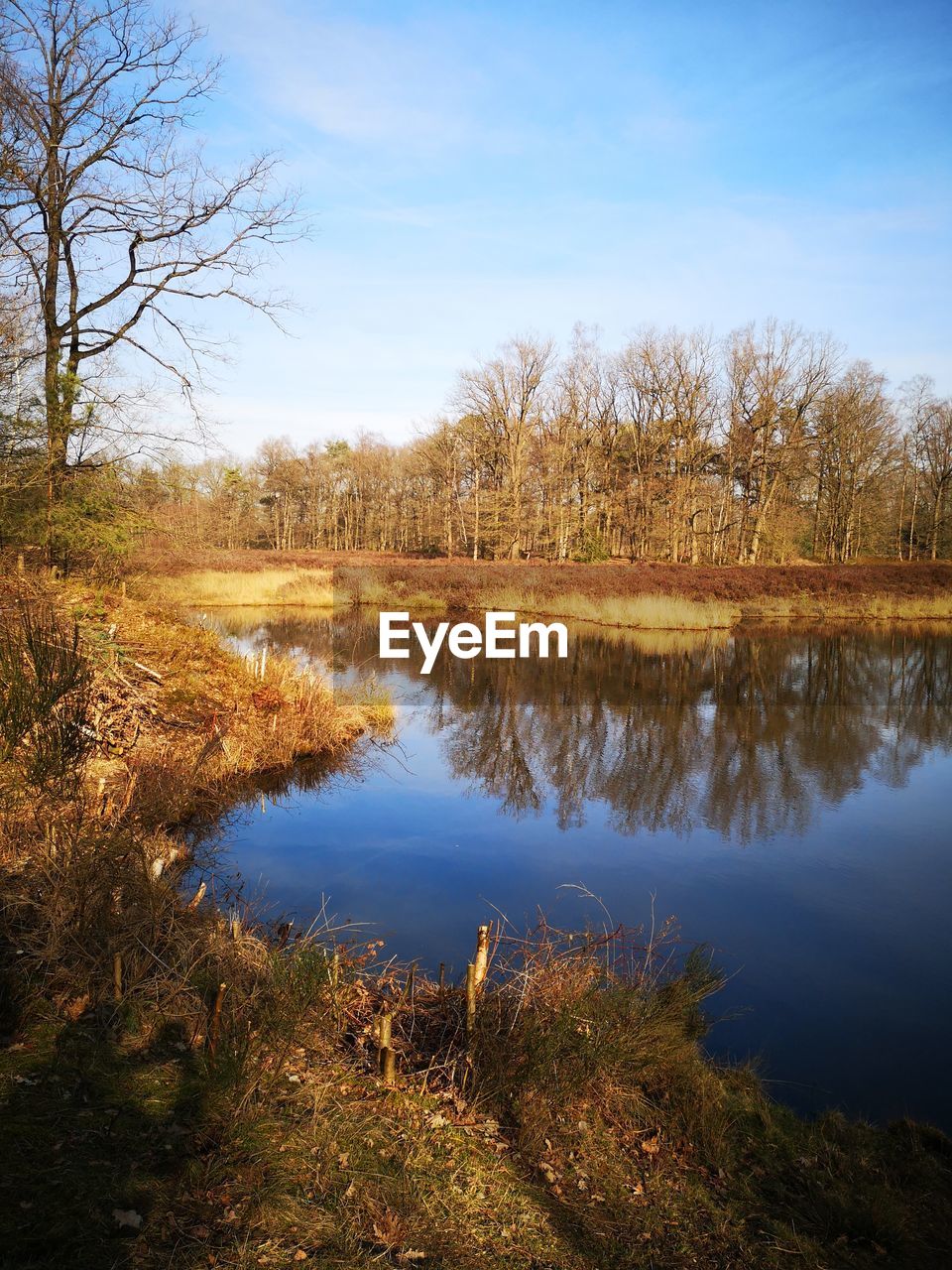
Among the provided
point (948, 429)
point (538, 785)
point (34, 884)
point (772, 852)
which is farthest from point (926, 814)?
point (948, 429)

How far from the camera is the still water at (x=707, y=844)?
18.5ft

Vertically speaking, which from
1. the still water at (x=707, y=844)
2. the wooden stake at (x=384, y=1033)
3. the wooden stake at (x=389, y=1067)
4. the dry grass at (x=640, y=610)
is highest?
the dry grass at (x=640, y=610)

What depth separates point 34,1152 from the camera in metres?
3.05

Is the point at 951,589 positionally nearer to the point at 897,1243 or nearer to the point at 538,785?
the point at 538,785

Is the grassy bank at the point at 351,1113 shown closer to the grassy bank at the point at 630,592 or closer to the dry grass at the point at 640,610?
the dry grass at the point at 640,610

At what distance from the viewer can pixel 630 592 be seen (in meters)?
29.8

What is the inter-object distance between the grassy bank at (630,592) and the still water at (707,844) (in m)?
11.1

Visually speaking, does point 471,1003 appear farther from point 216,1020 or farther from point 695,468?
point 695,468

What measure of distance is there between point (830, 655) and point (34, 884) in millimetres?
21566

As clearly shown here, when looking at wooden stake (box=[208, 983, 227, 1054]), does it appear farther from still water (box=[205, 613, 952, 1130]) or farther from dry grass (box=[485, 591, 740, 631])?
dry grass (box=[485, 591, 740, 631])

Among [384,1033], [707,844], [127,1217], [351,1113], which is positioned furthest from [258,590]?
[127,1217]
